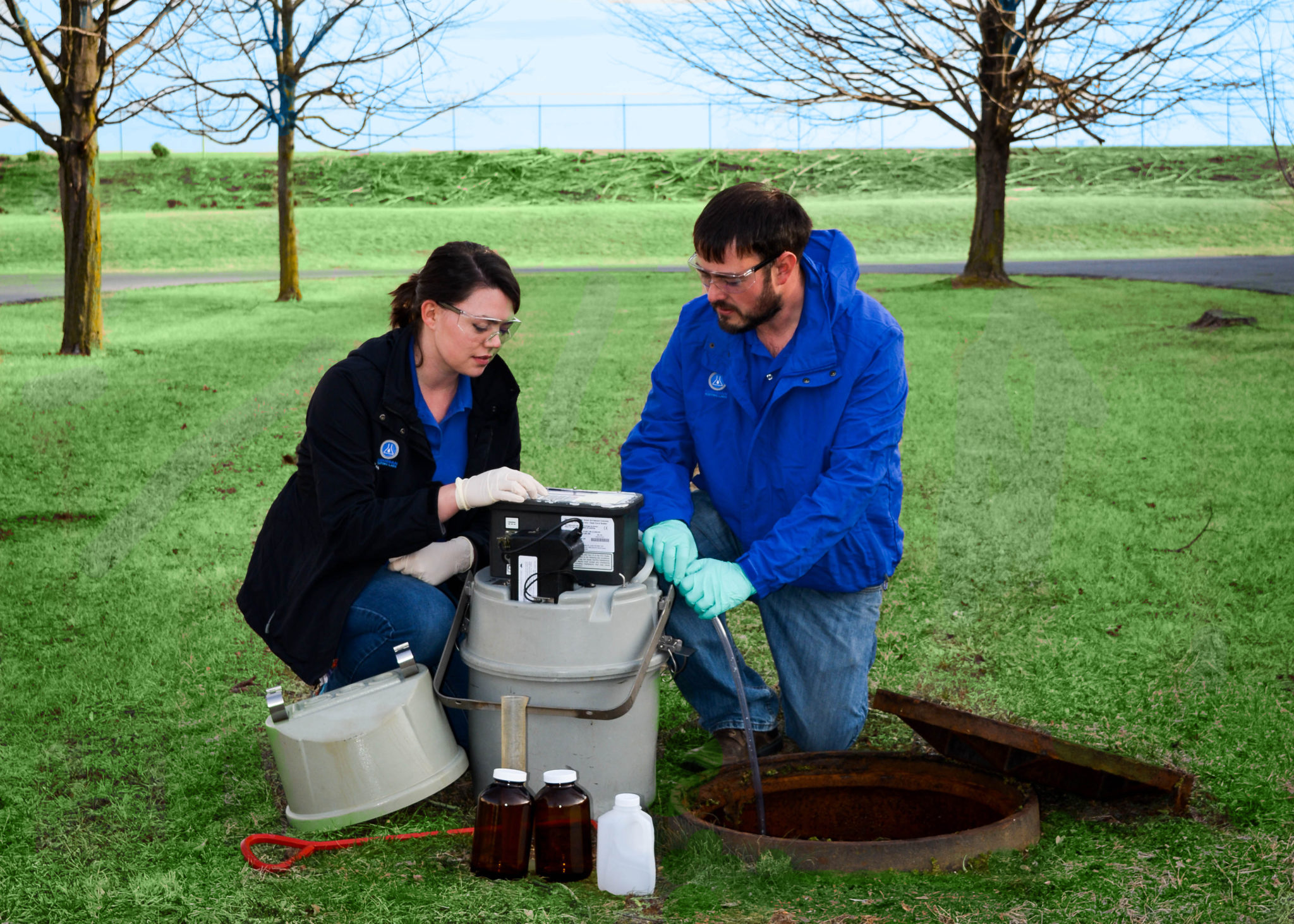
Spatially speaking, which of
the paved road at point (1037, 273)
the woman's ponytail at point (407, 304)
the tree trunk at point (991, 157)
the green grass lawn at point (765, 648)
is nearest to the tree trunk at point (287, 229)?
the paved road at point (1037, 273)

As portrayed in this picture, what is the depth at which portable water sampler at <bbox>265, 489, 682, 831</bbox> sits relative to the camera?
2.33 metres

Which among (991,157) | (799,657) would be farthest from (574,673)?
(991,157)

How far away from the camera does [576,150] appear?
40.9 m

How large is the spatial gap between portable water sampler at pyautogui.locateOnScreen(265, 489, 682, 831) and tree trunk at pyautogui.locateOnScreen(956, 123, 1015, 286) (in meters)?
13.5

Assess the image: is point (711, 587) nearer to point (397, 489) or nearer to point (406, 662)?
point (406, 662)

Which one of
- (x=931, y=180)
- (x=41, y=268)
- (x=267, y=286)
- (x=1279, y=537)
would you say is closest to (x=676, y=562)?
(x=1279, y=537)

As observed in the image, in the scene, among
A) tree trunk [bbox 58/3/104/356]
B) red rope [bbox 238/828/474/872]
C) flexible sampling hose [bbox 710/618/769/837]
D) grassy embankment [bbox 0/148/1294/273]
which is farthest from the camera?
grassy embankment [bbox 0/148/1294/273]

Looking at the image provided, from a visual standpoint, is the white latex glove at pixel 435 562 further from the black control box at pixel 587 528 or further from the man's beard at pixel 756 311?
the man's beard at pixel 756 311

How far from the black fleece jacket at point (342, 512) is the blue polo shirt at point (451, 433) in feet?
0.16

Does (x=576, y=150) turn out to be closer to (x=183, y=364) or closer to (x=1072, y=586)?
(x=183, y=364)

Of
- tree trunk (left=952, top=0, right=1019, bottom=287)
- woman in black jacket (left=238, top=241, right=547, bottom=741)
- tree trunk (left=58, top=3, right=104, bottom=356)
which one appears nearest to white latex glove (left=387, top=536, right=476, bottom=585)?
woman in black jacket (left=238, top=241, right=547, bottom=741)

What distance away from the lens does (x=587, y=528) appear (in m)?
2.39

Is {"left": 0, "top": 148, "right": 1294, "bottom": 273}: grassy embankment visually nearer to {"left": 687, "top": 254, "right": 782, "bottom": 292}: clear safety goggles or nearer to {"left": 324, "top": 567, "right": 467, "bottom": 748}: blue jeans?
{"left": 687, "top": 254, "right": 782, "bottom": 292}: clear safety goggles

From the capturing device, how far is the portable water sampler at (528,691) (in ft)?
7.66
